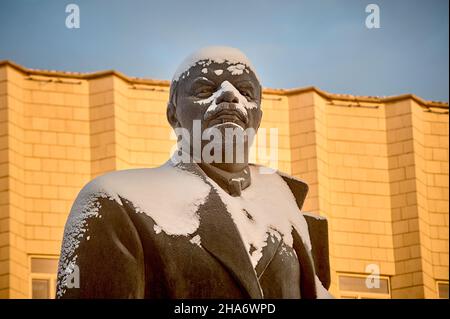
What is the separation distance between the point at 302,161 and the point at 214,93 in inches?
1222

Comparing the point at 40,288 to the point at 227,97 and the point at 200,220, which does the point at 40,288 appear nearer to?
the point at 227,97

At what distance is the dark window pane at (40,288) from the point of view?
39281 millimetres

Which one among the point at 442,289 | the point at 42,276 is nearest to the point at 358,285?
the point at 442,289

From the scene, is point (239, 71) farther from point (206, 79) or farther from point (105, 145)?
point (105, 145)

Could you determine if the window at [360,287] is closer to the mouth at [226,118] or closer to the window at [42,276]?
the window at [42,276]

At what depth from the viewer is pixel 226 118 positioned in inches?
547

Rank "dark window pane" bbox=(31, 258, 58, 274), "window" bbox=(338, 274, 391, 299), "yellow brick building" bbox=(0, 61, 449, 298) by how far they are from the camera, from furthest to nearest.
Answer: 1. "window" bbox=(338, 274, 391, 299)
2. "yellow brick building" bbox=(0, 61, 449, 298)
3. "dark window pane" bbox=(31, 258, 58, 274)

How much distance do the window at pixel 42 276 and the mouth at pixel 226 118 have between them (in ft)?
81.9

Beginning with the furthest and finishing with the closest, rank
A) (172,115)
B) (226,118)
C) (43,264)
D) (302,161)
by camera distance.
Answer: (302,161) < (43,264) < (172,115) < (226,118)

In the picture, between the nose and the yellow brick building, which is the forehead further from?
the yellow brick building

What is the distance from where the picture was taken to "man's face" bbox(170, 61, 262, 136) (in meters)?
14.0

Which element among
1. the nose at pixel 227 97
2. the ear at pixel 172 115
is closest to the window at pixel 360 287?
the ear at pixel 172 115

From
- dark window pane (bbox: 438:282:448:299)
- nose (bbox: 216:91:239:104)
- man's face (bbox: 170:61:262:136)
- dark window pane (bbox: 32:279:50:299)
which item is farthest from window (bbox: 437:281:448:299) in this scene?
nose (bbox: 216:91:239:104)

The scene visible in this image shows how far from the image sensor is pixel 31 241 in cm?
4169
